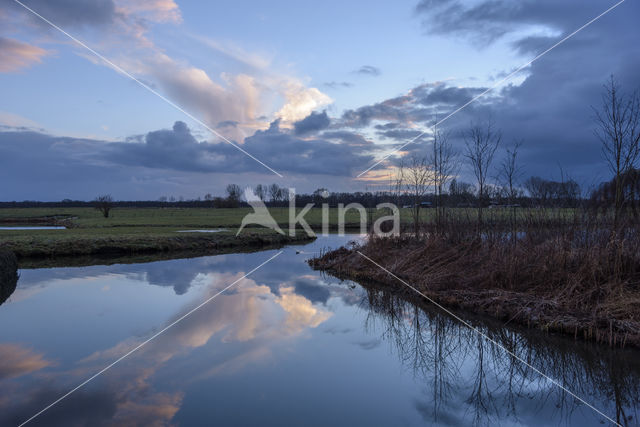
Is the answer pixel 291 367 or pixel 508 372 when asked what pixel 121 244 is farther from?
pixel 508 372

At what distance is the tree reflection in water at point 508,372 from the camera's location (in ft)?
18.4

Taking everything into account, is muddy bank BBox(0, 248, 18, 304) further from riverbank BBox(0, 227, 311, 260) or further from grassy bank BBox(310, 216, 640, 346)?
grassy bank BBox(310, 216, 640, 346)

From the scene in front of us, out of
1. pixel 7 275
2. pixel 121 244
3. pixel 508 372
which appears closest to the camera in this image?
pixel 508 372

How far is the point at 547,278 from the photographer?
1008 cm

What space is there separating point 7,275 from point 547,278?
17558mm

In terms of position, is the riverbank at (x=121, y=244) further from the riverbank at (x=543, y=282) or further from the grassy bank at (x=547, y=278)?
the grassy bank at (x=547, y=278)

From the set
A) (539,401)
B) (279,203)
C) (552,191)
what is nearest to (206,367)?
(539,401)

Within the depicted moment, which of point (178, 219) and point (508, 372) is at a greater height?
point (178, 219)

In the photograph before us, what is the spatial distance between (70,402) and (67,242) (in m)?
21.5

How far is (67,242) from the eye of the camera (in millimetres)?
23828

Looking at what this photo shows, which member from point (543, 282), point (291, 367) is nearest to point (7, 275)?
point (291, 367)

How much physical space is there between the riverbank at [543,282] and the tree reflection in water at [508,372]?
0.50m

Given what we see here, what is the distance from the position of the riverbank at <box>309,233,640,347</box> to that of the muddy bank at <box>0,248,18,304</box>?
12.9 m

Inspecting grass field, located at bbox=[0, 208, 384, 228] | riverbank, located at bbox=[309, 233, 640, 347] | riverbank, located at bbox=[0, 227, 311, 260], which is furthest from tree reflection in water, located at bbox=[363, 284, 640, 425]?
grass field, located at bbox=[0, 208, 384, 228]
